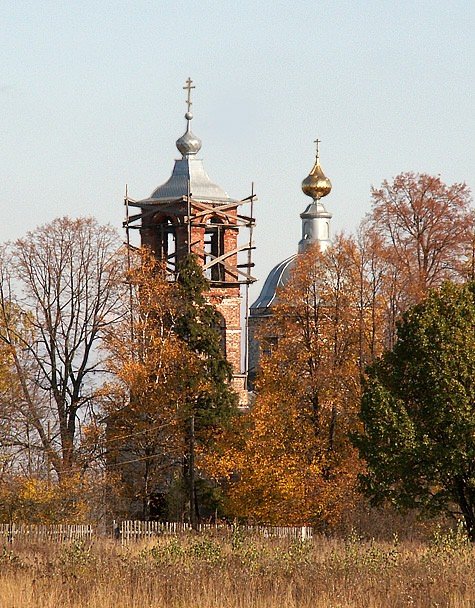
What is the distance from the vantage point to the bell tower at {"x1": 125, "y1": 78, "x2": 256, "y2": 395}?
4875 cm

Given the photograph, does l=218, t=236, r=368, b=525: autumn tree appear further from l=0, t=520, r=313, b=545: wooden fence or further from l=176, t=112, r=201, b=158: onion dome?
l=176, t=112, r=201, b=158: onion dome

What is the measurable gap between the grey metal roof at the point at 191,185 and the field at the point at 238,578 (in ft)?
96.3

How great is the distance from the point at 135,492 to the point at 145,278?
20.5 feet

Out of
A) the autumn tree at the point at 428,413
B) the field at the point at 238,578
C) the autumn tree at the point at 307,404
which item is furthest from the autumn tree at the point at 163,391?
the field at the point at 238,578

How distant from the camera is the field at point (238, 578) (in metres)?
15.5

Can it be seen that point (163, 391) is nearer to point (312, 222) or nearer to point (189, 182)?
point (189, 182)

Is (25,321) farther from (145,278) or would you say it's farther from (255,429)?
(255,429)

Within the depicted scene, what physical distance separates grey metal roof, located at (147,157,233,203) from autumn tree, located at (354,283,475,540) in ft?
60.3

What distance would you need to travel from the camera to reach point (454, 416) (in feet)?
103

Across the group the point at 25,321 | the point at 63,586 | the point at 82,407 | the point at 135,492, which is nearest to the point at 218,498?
the point at 135,492

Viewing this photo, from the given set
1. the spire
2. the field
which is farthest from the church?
the field

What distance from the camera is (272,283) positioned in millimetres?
59469

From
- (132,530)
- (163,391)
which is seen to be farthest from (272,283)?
(132,530)

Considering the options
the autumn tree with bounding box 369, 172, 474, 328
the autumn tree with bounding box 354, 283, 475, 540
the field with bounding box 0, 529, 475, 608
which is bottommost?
the field with bounding box 0, 529, 475, 608
